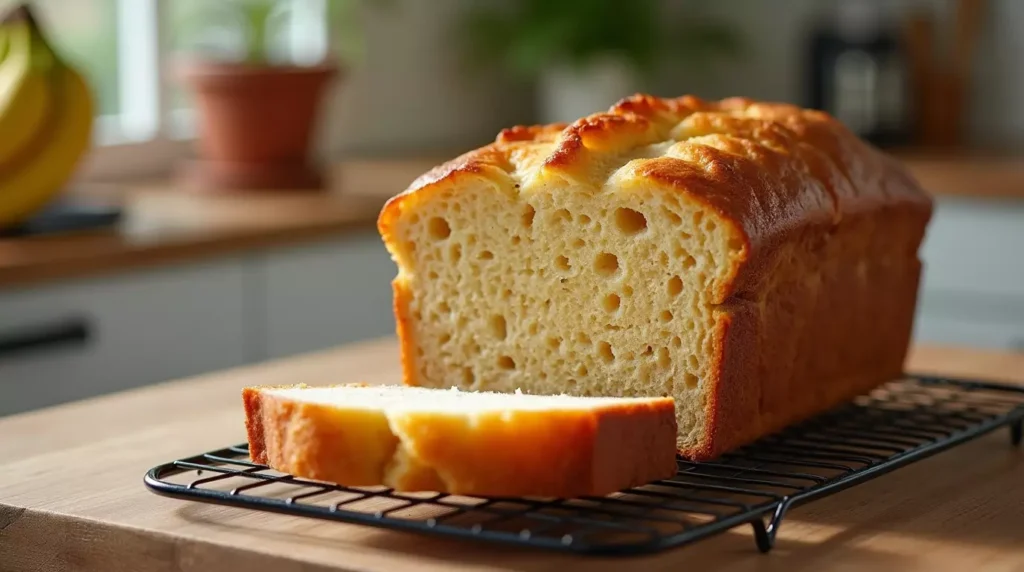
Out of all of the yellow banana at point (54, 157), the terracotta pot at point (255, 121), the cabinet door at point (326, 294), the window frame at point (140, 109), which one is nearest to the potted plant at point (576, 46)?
the terracotta pot at point (255, 121)

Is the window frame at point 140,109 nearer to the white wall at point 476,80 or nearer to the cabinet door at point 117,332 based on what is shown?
the white wall at point 476,80

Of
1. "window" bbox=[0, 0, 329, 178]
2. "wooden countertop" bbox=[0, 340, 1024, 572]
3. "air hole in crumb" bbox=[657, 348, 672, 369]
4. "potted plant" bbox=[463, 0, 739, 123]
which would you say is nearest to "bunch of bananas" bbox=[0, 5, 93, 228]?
"window" bbox=[0, 0, 329, 178]

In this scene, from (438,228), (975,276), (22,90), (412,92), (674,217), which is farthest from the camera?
(412,92)

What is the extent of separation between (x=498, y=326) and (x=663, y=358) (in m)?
0.16

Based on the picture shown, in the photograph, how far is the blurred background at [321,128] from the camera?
98.7 inches

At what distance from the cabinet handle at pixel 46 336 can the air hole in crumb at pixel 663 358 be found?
1375 millimetres

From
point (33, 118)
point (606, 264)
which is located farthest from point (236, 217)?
point (606, 264)

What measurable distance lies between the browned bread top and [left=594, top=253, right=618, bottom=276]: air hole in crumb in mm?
63

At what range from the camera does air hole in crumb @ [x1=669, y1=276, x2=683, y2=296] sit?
122 centimetres

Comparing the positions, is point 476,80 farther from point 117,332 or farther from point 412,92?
point 117,332

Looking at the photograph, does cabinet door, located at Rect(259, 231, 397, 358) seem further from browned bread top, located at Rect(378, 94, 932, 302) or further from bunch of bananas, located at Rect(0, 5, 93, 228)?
browned bread top, located at Rect(378, 94, 932, 302)

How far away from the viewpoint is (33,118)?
250cm

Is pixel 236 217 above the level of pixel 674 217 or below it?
below

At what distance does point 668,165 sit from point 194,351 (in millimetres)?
1578
